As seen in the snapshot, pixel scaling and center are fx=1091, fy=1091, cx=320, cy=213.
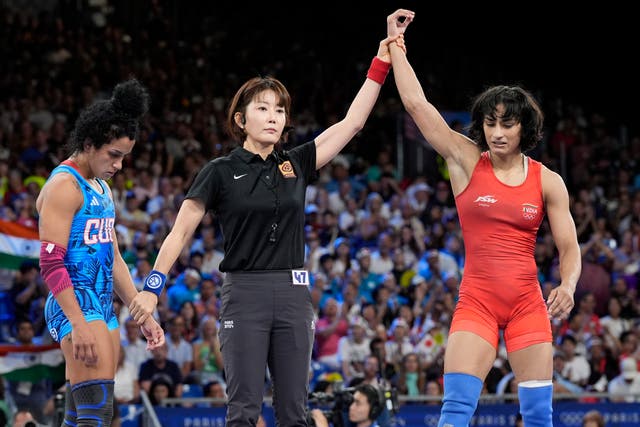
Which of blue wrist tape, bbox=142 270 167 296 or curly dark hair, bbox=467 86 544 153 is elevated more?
curly dark hair, bbox=467 86 544 153

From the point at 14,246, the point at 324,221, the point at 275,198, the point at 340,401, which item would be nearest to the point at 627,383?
the point at 324,221

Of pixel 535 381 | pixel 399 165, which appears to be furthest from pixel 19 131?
pixel 535 381

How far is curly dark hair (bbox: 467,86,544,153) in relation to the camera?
18.5 ft

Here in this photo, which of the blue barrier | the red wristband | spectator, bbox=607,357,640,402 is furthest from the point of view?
spectator, bbox=607,357,640,402

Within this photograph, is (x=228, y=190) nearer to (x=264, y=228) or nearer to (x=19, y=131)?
(x=264, y=228)

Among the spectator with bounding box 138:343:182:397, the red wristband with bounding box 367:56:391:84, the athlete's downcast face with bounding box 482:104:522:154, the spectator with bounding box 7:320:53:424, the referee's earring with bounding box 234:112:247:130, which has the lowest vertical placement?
the spectator with bounding box 7:320:53:424

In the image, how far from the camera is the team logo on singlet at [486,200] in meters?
5.54

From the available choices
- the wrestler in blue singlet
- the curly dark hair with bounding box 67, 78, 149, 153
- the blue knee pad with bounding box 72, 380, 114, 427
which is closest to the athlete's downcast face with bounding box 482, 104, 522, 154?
the curly dark hair with bounding box 67, 78, 149, 153

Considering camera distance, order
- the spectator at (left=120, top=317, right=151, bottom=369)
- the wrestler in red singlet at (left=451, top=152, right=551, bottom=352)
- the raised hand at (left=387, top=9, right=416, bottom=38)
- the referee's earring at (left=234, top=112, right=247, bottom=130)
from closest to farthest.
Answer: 1. the wrestler in red singlet at (left=451, top=152, right=551, bottom=352)
2. the referee's earring at (left=234, top=112, right=247, bottom=130)
3. the raised hand at (left=387, top=9, right=416, bottom=38)
4. the spectator at (left=120, top=317, right=151, bottom=369)

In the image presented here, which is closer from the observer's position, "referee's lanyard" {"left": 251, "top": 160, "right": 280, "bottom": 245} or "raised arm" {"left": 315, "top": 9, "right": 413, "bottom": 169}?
"referee's lanyard" {"left": 251, "top": 160, "right": 280, "bottom": 245}

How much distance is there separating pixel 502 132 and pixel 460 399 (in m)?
1.38

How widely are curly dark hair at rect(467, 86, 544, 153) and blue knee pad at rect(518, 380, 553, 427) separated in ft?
4.08

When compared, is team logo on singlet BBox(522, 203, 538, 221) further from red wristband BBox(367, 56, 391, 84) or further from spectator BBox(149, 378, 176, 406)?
spectator BBox(149, 378, 176, 406)

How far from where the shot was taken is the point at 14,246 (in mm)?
11891
